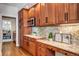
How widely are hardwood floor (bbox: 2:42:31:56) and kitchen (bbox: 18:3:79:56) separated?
113 millimetres

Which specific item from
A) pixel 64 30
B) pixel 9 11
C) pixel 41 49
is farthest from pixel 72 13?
pixel 9 11

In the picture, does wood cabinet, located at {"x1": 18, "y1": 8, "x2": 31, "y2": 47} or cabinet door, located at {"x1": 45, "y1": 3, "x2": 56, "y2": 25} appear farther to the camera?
cabinet door, located at {"x1": 45, "y1": 3, "x2": 56, "y2": 25}

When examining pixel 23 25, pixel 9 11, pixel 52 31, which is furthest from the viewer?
pixel 52 31

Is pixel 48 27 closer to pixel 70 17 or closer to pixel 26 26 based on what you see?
pixel 26 26

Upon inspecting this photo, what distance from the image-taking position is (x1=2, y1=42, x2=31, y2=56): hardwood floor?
1824 millimetres

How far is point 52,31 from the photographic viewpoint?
7.14ft

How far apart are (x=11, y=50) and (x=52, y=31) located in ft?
3.02

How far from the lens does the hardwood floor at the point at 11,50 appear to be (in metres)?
1.82

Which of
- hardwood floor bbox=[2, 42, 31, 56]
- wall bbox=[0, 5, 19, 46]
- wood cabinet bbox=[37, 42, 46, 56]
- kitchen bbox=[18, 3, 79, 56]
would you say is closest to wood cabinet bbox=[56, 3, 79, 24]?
kitchen bbox=[18, 3, 79, 56]

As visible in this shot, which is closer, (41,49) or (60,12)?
(60,12)

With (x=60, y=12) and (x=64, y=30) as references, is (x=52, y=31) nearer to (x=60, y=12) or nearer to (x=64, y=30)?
(x=64, y=30)

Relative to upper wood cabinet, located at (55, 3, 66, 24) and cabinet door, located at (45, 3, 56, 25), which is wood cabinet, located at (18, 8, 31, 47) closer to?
cabinet door, located at (45, 3, 56, 25)

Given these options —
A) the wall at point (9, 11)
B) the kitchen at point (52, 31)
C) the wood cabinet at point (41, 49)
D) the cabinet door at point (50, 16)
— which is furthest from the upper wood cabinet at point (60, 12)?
the wall at point (9, 11)

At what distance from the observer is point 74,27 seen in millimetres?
1840
